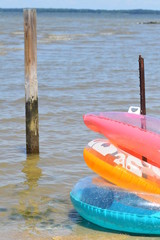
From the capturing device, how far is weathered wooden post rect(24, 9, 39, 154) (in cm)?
888

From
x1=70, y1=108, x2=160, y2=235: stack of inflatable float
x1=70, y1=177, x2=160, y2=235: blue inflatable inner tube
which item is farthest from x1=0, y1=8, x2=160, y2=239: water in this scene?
x1=70, y1=108, x2=160, y2=235: stack of inflatable float

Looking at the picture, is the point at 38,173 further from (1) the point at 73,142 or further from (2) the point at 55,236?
(2) the point at 55,236

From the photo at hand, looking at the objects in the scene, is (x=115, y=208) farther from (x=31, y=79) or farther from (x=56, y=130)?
(x=56, y=130)

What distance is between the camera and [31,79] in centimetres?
909

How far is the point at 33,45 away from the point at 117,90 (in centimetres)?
748

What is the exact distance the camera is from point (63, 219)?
7055 millimetres

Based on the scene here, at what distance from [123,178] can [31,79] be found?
2.95 metres

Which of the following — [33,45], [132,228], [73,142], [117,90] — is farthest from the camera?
[117,90]

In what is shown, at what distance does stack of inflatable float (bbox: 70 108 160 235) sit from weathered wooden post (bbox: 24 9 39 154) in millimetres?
2071

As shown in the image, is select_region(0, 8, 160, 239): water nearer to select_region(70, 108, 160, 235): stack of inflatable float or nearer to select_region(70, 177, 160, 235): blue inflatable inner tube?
select_region(70, 177, 160, 235): blue inflatable inner tube

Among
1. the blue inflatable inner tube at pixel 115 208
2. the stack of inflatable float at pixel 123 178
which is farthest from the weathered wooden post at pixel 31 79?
the blue inflatable inner tube at pixel 115 208

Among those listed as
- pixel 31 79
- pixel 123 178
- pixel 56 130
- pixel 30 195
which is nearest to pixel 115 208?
pixel 123 178

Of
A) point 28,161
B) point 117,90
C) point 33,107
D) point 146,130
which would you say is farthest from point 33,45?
point 117,90

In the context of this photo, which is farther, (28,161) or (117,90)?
(117,90)
